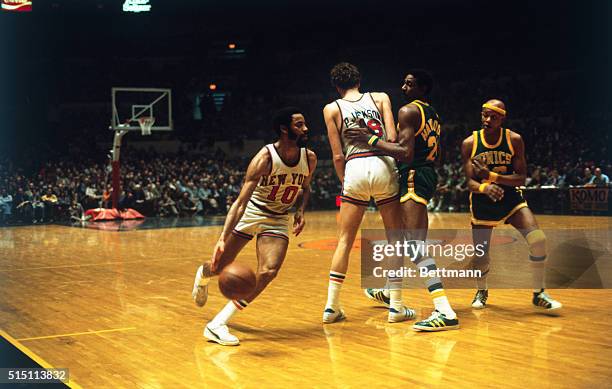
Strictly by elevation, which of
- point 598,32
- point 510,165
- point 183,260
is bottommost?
point 183,260

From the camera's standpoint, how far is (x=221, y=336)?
461cm

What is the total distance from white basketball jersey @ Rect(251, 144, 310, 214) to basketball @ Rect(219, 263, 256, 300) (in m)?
0.68

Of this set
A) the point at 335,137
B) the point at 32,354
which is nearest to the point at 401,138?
the point at 335,137

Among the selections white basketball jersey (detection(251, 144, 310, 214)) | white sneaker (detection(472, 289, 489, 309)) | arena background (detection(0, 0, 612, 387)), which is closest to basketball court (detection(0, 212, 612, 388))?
arena background (detection(0, 0, 612, 387))

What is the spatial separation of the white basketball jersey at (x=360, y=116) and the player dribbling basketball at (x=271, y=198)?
0.33 meters

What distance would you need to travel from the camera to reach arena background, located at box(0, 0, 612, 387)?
14.0 ft

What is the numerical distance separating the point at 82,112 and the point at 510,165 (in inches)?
1026

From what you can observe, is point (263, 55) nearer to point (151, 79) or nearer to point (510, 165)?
point (151, 79)

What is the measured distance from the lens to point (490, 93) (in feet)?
94.0

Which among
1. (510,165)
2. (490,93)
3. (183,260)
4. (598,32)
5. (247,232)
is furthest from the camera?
(490,93)

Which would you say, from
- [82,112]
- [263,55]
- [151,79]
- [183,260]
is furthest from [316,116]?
[183,260]

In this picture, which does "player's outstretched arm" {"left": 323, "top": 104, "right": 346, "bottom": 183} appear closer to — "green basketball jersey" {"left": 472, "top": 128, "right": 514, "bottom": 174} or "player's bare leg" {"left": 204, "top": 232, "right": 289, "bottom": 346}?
"player's bare leg" {"left": 204, "top": 232, "right": 289, "bottom": 346}

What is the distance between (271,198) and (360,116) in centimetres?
92

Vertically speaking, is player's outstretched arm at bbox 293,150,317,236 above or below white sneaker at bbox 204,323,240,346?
above
